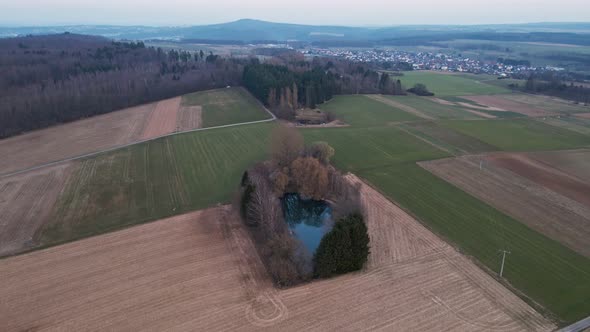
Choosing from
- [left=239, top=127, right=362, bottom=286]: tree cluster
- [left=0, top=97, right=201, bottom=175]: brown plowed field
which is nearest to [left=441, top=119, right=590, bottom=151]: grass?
[left=239, top=127, right=362, bottom=286]: tree cluster

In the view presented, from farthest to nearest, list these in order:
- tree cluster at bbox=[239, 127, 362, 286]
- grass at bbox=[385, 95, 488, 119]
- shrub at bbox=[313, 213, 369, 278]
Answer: grass at bbox=[385, 95, 488, 119] < tree cluster at bbox=[239, 127, 362, 286] < shrub at bbox=[313, 213, 369, 278]

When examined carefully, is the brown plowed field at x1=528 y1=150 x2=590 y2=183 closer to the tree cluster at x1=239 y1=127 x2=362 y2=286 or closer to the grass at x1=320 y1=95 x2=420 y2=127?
the grass at x1=320 y1=95 x2=420 y2=127

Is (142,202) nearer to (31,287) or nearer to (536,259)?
(31,287)

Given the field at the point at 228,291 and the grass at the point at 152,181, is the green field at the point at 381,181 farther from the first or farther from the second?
the field at the point at 228,291

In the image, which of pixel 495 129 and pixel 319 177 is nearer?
pixel 319 177

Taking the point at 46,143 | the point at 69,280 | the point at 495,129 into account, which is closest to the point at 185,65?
the point at 46,143

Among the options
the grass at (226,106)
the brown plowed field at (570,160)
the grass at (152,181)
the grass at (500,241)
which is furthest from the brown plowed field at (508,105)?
the grass at (152,181)

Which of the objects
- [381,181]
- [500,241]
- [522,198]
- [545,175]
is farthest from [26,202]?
[545,175]
